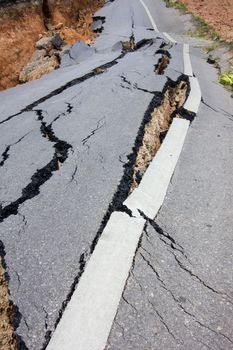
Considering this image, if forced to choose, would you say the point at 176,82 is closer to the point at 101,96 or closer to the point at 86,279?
the point at 101,96

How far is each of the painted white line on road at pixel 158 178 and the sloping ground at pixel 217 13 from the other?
7.62 metres

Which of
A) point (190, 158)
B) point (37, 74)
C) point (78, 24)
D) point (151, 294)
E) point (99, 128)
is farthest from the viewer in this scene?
point (78, 24)

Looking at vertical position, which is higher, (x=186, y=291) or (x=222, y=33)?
(x=222, y=33)

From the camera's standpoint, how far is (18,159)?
3857 millimetres

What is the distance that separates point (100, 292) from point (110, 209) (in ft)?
2.79

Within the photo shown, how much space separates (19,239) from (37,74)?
6.38 metres

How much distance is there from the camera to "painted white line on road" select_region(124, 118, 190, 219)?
3016mm

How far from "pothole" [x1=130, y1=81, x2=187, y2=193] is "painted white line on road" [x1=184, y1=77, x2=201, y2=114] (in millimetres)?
91

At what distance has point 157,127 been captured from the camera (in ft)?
14.2

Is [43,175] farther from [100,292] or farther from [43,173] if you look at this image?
[100,292]

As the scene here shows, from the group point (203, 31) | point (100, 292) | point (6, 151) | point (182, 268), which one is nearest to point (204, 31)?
point (203, 31)

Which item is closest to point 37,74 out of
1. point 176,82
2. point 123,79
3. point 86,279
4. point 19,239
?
point 123,79

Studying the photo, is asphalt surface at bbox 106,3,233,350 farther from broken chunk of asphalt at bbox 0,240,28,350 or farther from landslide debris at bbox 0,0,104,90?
landslide debris at bbox 0,0,104,90

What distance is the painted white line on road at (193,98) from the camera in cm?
502
